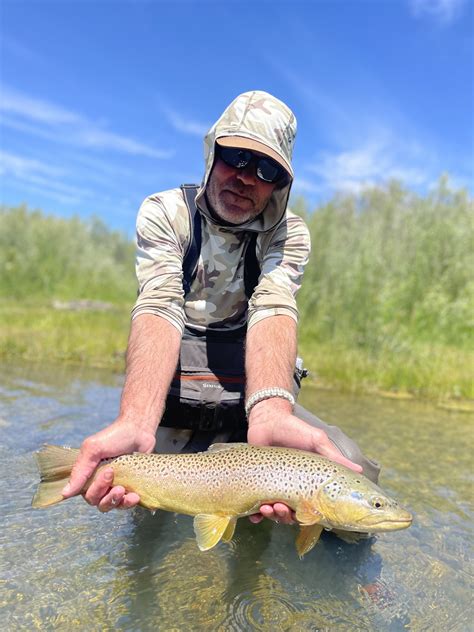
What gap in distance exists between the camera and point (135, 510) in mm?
3500

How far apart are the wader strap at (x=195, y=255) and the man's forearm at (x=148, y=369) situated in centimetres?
59

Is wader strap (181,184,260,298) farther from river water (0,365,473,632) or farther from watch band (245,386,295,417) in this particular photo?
river water (0,365,473,632)

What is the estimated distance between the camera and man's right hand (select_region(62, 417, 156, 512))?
2.25m

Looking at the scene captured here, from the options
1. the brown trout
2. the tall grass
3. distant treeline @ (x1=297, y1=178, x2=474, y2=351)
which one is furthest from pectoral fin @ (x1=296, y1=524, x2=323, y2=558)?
distant treeline @ (x1=297, y1=178, x2=474, y2=351)

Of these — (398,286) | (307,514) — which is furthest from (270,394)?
(398,286)

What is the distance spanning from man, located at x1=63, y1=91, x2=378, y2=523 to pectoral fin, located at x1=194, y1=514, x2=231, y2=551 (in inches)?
16.9

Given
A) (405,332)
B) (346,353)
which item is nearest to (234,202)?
(346,353)

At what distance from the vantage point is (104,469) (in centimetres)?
230

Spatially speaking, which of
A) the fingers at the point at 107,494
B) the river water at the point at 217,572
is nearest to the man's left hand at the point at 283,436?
the river water at the point at 217,572

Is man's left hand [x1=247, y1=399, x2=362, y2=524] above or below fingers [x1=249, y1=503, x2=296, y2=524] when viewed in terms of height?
above

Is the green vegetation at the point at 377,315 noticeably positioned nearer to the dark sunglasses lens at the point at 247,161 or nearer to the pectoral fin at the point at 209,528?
the dark sunglasses lens at the point at 247,161

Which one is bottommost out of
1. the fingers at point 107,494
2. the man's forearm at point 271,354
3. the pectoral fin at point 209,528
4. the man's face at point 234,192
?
the pectoral fin at point 209,528

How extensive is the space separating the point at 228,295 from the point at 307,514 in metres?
1.62

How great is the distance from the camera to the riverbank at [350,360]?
9.02 m
